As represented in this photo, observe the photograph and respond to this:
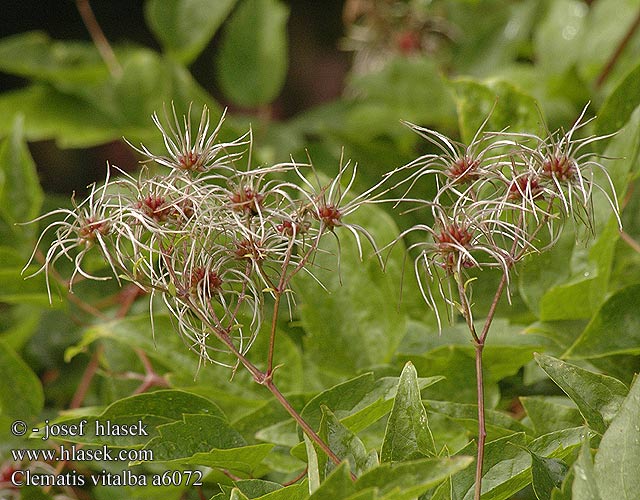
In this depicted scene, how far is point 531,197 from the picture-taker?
0.90 feet

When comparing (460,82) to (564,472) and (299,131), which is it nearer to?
(564,472)

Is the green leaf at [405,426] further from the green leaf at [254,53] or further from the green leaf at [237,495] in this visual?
the green leaf at [254,53]

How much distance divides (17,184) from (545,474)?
0.37 m

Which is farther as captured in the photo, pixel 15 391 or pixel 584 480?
pixel 15 391

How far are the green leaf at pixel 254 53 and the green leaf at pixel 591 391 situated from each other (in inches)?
18.4

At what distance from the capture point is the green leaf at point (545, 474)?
0.85ft

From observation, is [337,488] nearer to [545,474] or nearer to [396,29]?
[545,474]

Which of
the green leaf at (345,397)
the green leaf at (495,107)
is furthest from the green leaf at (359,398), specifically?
the green leaf at (495,107)

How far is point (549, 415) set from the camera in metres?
0.32

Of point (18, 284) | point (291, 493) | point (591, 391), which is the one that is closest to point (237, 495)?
point (291, 493)

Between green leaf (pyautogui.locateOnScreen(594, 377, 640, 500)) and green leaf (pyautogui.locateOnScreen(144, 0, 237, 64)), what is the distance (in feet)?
1.69

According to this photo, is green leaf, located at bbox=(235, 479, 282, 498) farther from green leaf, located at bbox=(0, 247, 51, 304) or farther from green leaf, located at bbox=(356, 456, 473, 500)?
green leaf, located at bbox=(0, 247, 51, 304)

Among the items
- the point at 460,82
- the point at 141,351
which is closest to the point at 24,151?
the point at 141,351

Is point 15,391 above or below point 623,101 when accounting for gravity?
below
